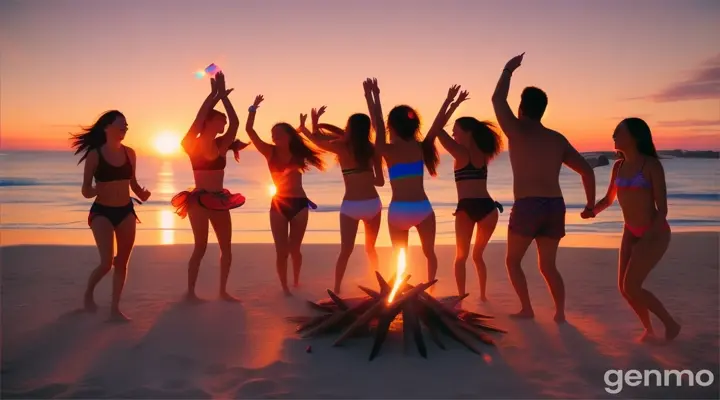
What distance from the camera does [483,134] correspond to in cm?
730

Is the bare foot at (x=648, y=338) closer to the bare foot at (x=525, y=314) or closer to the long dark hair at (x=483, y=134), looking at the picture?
the bare foot at (x=525, y=314)

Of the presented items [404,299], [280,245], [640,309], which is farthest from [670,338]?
[280,245]

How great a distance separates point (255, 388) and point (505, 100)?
3730mm

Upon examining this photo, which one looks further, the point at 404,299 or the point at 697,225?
the point at 697,225

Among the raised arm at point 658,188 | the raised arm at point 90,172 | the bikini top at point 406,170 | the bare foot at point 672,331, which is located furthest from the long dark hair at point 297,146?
the bare foot at point 672,331

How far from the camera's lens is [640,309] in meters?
5.96

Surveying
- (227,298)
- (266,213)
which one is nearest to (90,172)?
(227,298)

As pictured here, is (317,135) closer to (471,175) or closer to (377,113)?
(377,113)

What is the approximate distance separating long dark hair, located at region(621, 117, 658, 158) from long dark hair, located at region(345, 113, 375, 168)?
2886 millimetres

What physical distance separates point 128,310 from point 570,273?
661 cm

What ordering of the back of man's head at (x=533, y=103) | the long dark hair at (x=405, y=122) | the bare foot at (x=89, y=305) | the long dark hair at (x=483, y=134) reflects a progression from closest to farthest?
the back of man's head at (x=533, y=103), the long dark hair at (x=405, y=122), the bare foot at (x=89, y=305), the long dark hair at (x=483, y=134)

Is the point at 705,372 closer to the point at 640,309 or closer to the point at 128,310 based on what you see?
the point at 640,309

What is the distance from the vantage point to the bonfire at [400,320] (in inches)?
218

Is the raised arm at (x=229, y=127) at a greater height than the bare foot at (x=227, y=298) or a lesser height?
greater
